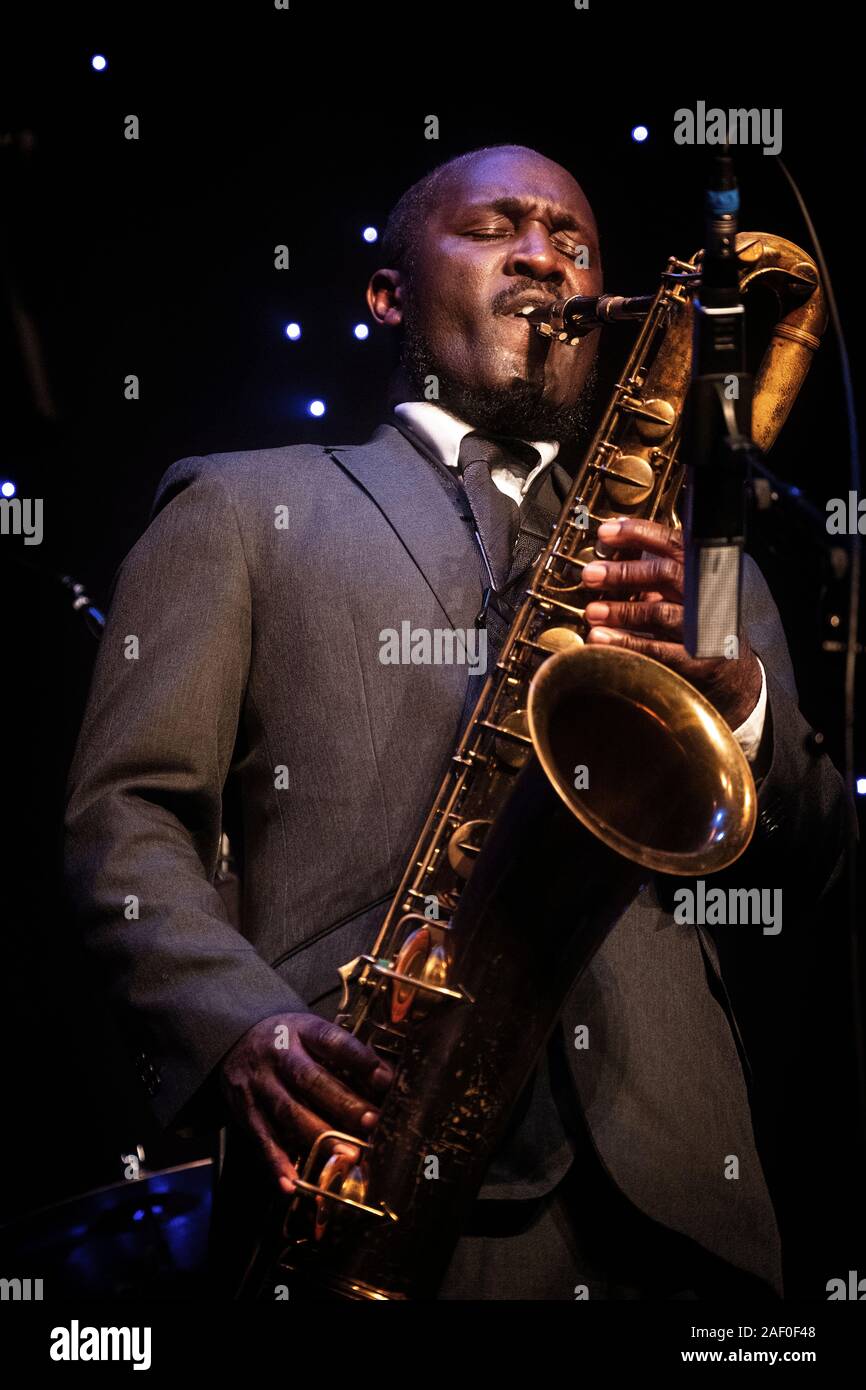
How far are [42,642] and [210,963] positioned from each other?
2.15 m

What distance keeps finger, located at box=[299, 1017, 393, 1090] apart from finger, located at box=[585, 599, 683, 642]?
0.90 metres

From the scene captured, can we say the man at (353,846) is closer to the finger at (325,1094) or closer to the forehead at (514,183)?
the finger at (325,1094)

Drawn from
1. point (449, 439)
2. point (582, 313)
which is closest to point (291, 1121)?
point (449, 439)

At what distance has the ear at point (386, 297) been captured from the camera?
367cm

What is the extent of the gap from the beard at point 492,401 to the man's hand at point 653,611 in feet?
2.91

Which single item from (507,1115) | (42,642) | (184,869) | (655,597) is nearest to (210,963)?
(184,869)

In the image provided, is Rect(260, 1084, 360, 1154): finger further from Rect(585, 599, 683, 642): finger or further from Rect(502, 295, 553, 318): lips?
Rect(502, 295, 553, 318): lips

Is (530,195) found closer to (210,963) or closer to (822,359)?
(822,359)

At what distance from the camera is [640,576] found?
246 cm

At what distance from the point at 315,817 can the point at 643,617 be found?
766 millimetres

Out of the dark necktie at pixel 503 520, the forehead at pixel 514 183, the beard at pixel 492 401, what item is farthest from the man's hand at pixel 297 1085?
the forehead at pixel 514 183

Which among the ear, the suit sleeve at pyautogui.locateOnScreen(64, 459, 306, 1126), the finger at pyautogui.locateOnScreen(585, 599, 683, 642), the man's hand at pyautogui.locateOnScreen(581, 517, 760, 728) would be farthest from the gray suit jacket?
the ear

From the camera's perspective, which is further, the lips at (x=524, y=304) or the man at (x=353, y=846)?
the lips at (x=524, y=304)

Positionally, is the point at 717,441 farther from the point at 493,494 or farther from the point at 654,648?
the point at 493,494
